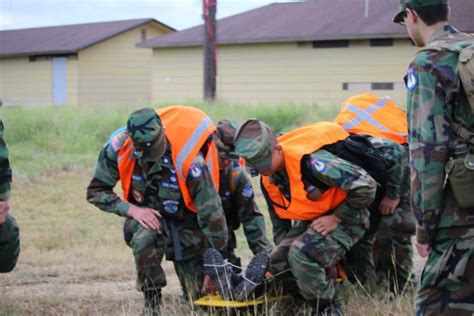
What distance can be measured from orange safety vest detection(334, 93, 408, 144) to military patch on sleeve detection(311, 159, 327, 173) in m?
1.02

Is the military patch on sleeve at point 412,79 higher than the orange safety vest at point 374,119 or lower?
higher

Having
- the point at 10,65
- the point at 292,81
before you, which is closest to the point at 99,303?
the point at 292,81

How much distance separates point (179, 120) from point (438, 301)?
9.02ft

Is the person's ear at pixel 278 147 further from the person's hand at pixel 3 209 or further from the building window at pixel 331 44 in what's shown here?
the building window at pixel 331 44

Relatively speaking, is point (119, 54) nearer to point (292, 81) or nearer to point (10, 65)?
point (10, 65)

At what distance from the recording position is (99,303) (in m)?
5.95

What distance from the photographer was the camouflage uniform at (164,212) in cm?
564

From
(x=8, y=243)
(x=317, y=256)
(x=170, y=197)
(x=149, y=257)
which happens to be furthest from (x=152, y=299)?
(x=317, y=256)

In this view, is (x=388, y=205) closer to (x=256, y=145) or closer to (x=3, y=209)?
(x=256, y=145)

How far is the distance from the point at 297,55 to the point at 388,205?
1733 centimetres

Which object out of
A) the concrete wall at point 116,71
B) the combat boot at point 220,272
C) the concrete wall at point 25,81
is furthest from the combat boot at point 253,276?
the concrete wall at point 25,81

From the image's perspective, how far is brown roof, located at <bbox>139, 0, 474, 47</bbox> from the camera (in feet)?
69.5

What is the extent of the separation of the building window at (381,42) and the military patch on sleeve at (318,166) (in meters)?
16.7

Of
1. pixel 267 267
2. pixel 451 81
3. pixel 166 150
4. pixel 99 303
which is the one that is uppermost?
pixel 451 81
